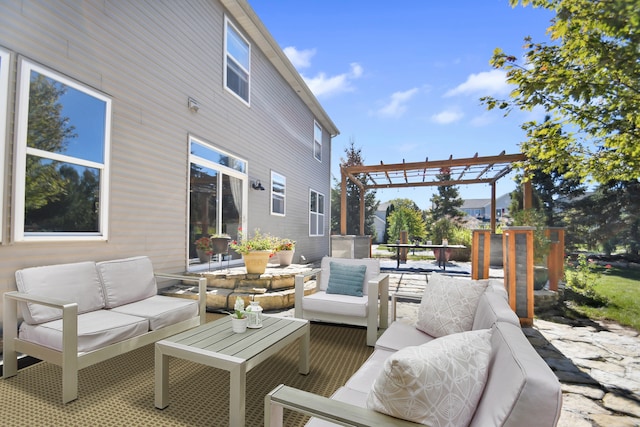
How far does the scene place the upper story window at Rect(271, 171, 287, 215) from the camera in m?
8.17

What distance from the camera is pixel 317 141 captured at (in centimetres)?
1195

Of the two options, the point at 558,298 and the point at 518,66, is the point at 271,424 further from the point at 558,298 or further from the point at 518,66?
the point at 558,298

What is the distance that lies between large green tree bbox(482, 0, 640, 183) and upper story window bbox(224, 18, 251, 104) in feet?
16.2

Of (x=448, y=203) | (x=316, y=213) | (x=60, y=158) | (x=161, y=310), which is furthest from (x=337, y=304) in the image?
(x=448, y=203)

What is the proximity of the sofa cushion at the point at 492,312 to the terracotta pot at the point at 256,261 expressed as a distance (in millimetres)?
3636

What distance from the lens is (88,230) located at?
3.76m

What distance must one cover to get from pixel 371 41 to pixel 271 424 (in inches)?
351

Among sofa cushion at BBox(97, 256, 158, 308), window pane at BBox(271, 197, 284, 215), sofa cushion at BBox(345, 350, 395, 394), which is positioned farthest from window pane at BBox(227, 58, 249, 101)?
sofa cushion at BBox(345, 350, 395, 394)

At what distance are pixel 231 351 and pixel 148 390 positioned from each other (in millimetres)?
931

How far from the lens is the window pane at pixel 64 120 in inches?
127

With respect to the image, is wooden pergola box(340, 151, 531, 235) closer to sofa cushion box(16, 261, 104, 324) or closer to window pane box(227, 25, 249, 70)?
window pane box(227, 25, 249, 70)

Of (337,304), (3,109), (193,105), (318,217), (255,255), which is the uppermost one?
(193,105)

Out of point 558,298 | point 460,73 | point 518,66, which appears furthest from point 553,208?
point 518,66

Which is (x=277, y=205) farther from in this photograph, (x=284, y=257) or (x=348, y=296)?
(x=348, y=296)
